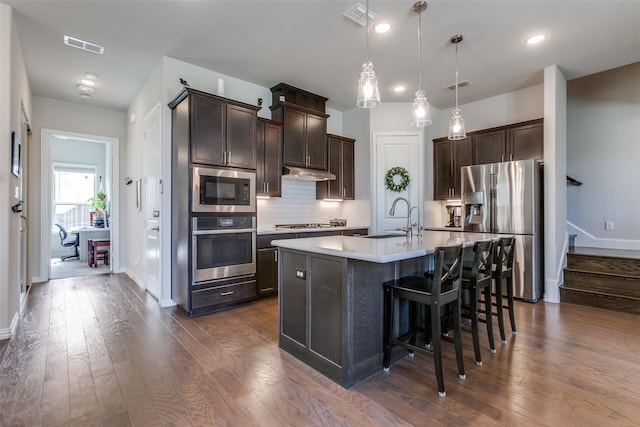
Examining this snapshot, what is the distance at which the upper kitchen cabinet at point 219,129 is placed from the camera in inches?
135

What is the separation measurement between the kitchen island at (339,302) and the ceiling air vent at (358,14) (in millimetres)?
2192

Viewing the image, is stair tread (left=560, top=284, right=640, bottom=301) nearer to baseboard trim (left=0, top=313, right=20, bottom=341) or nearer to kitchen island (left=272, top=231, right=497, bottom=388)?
kitchen island (left=272, top=231, right=497, bottom=388)

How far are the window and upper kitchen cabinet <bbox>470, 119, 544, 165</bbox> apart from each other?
9.26 metres

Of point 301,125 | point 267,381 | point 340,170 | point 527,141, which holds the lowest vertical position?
point 267,381

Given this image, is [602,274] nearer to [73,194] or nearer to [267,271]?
[267,271]

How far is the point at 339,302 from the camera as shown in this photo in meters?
2.04

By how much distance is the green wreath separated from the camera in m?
5.29

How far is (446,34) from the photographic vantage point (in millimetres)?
→ 3301

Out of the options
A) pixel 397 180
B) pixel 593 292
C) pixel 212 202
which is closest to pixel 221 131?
pixel 212 202

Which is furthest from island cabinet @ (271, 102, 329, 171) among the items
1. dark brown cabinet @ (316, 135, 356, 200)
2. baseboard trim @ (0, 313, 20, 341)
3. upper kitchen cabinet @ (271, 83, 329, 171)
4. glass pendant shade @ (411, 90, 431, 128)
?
baseboard trim @ (0, 313, 20, 341)

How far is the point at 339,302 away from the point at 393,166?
378 centimetres

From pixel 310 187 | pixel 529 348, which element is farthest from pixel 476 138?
pixel 529 348

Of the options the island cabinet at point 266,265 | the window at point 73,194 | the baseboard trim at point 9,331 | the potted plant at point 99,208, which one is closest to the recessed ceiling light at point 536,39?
the island cabinet at point 266,265

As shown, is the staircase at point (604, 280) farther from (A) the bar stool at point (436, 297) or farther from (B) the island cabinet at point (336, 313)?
(B) the island cabinet at point (336, 313)
